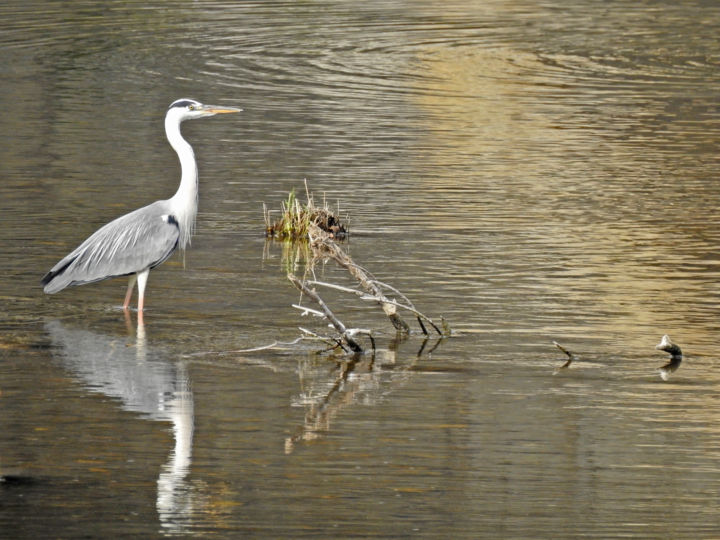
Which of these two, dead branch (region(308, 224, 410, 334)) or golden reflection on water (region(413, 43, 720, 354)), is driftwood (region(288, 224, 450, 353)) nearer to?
dead branch (region(308, 224, 410, 334))

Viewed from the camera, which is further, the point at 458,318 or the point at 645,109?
the point at 645,109

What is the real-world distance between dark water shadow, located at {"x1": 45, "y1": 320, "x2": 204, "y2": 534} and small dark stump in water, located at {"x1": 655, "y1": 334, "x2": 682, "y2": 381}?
3132 mm

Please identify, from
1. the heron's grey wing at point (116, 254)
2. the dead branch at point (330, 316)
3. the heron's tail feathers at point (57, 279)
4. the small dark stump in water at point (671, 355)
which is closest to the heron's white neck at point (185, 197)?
the heron's grey wing at point (116, 254)

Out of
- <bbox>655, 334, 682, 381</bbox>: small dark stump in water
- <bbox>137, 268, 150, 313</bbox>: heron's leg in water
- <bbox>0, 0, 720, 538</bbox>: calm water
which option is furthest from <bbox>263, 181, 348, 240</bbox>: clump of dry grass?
<bbox>655, 334, 682, 381</bbox>: small dark stump in water

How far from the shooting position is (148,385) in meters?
10.9

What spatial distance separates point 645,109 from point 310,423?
58.7ft

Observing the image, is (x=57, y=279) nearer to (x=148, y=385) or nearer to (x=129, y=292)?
(x=129, y=292)

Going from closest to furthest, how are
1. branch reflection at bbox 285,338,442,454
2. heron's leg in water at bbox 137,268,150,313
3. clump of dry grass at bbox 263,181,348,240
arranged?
branch reflection at bbox 285,338,442,454 < heron's leg in water at bbox 137,268,150,313 < clump of dry grass at bbox 263,181,348,240

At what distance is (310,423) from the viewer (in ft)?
32.9

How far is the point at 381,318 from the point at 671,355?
236cm

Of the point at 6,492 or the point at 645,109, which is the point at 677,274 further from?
the point at 645,109

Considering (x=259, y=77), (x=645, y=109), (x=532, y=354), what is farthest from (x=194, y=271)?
(x=259, y=77)

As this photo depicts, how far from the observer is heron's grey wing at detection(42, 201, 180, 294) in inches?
520

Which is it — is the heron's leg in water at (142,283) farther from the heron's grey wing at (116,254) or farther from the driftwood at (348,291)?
the driftwood at (348,291)
